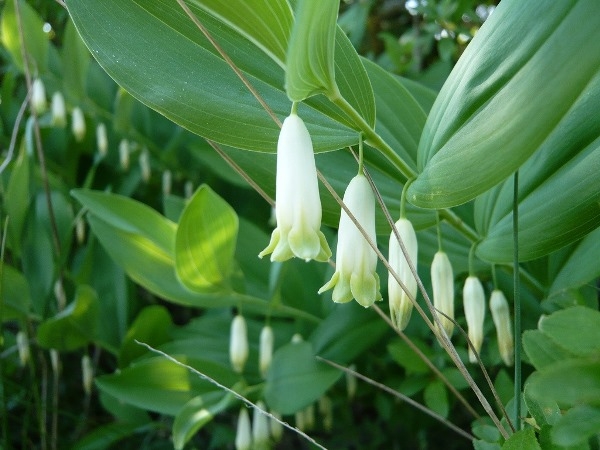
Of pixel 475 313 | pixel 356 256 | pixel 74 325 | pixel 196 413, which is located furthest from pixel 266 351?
pixel 356 256

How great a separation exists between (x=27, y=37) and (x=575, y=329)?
160 cm

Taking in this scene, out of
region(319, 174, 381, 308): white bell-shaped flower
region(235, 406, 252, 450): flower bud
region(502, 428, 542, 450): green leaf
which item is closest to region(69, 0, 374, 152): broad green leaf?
region(319, 174, 381, 308): white bell-shaped flower

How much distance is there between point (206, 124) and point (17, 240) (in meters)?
0.89

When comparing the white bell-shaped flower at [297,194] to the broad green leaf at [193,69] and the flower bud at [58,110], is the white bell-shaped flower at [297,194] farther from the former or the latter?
the flower bud at [58,110]

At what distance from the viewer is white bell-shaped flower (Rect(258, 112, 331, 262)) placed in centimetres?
58

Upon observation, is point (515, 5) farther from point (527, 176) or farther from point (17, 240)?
point (17, 240)

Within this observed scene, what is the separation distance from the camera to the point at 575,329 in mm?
468

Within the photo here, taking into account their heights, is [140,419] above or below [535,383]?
below

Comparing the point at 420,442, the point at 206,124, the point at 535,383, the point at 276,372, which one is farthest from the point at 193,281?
the point at 535,383

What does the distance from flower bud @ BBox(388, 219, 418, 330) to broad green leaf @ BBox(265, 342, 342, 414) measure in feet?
1.45

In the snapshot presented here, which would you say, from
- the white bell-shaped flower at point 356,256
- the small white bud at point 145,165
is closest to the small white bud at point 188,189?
the small white bud at point 145,165

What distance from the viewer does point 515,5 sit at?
1.85 feet

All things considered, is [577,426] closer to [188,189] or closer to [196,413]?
[196,413]

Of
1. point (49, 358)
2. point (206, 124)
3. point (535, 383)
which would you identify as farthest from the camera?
point (49, 358)
